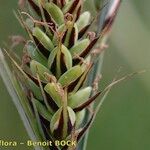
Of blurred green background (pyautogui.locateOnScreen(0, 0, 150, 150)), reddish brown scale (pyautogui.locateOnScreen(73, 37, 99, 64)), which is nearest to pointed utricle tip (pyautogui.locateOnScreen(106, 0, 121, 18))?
reddish brown scale (pyautogui.locateOnScreen(73, 37, 99, 64))

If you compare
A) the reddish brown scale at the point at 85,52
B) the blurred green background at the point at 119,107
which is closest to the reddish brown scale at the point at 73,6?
the reddish brown scale at the point at 85,52

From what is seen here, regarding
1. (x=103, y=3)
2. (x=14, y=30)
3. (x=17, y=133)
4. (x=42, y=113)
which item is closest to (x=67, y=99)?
(x=42, y=113)

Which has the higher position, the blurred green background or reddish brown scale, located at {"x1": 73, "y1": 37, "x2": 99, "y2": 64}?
reddish brown scale, located at {"x1": 73, "y1": 37, "x2": 99, "y2": 64}

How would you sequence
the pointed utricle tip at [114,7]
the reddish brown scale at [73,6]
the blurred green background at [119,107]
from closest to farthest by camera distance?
the reddish brown scale at [73,6] < the pointed utricle tip at [114,7] < the blurred green background at [119,107]

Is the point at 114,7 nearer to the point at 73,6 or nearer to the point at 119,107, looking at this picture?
the point at 73,6

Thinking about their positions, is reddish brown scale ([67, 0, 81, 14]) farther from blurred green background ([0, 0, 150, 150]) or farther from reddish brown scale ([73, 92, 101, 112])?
blurred green background ([0, 0, 150, 150])

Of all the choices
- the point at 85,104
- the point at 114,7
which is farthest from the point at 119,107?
the point at 85,104

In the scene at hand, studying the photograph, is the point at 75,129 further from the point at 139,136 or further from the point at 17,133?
the point at 139,136

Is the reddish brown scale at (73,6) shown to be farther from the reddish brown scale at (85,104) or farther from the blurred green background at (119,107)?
the blurred green background at (119,107)
